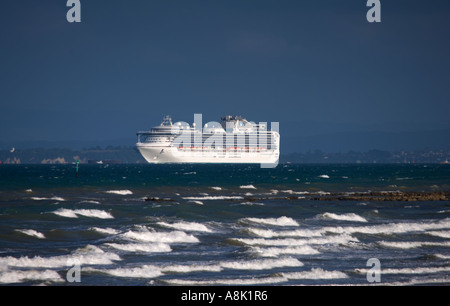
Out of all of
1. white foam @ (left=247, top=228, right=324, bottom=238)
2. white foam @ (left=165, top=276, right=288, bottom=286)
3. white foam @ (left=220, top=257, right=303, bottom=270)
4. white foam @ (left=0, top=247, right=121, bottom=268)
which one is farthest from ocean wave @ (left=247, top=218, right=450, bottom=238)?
white foam @ (left=165, top=276, right=288, bottom=286)

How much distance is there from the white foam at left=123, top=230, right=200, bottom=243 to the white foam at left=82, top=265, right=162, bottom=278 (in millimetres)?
5878

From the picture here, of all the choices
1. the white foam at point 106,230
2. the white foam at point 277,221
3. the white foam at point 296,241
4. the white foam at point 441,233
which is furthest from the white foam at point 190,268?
the white foam at point 277,221

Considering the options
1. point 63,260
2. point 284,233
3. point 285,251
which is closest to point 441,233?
point 284,233

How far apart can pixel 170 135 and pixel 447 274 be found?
508ft

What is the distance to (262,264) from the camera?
66.4 feet

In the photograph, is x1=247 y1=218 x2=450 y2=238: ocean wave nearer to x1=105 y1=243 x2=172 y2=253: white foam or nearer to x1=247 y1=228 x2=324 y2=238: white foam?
x1=247 y1=228 x2=324 y2=238: white foam

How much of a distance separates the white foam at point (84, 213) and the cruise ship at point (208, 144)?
136000 millimetres

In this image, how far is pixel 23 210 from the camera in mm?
35781

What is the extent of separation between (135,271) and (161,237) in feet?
22.8

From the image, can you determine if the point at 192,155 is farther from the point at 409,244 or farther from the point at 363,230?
the point at 409,244

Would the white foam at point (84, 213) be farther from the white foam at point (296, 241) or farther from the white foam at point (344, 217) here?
the white foam at point (296, 241)

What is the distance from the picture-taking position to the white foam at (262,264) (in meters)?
19.9

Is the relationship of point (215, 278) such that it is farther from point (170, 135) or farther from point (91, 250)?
point (170, 135)

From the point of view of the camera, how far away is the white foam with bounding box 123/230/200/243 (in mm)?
25302
